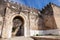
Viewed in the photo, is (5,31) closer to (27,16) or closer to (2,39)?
(2,39)

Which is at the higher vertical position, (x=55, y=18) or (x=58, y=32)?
(x=55, y=18)

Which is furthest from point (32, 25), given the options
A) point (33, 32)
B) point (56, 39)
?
point (56, 39)

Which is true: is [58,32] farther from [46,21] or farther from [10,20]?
[10,20]

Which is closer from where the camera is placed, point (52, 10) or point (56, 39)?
point (56, 39)

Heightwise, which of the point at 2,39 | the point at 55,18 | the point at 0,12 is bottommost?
the point at 2,39

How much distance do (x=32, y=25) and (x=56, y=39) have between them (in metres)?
7.50

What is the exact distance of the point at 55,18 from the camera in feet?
40.3

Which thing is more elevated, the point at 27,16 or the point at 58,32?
the point at 27,16

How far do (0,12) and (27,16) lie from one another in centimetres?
369

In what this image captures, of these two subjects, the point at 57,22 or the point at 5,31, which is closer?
the point at 5,31

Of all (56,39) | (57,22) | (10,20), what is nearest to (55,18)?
(57,22)

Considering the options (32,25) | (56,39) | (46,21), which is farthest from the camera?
(46,21)

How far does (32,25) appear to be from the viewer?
471 inches

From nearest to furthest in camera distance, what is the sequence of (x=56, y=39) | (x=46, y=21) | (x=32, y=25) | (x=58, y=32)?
(x=56, y=39)
(x=58, y=32)
(x=32, y=25)
(x=46, y=21)
